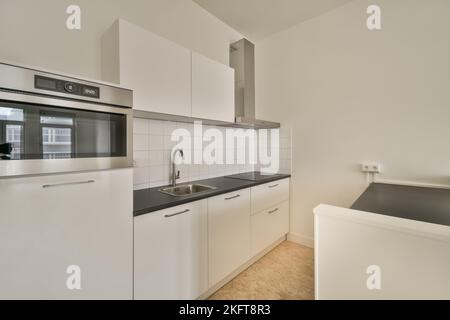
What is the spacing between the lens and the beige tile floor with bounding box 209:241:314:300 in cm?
168

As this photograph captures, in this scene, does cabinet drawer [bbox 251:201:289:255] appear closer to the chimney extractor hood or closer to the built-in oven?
the chimney extractor hood

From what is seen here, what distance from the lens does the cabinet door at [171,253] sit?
3.98ft

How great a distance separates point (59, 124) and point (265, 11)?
2.35 meters

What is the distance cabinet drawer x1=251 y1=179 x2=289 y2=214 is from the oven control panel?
152cm

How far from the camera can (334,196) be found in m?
2.30

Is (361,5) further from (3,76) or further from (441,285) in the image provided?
(3,76)

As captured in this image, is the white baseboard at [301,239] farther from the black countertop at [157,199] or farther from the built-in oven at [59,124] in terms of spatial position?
the built-in oven at [59,124]

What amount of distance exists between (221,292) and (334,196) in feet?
5.11

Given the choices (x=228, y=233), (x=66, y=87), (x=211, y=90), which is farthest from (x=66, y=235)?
(x=211, y=90)

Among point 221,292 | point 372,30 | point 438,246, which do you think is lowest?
point 221,292

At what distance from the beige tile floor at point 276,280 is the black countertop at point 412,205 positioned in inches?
39.7

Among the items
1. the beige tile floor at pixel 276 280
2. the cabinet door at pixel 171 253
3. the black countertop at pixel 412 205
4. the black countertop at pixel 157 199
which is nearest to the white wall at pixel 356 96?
the beige tile floor at pixel 276 280

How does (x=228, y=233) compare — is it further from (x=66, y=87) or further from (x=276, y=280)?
(x=66, y=87)
